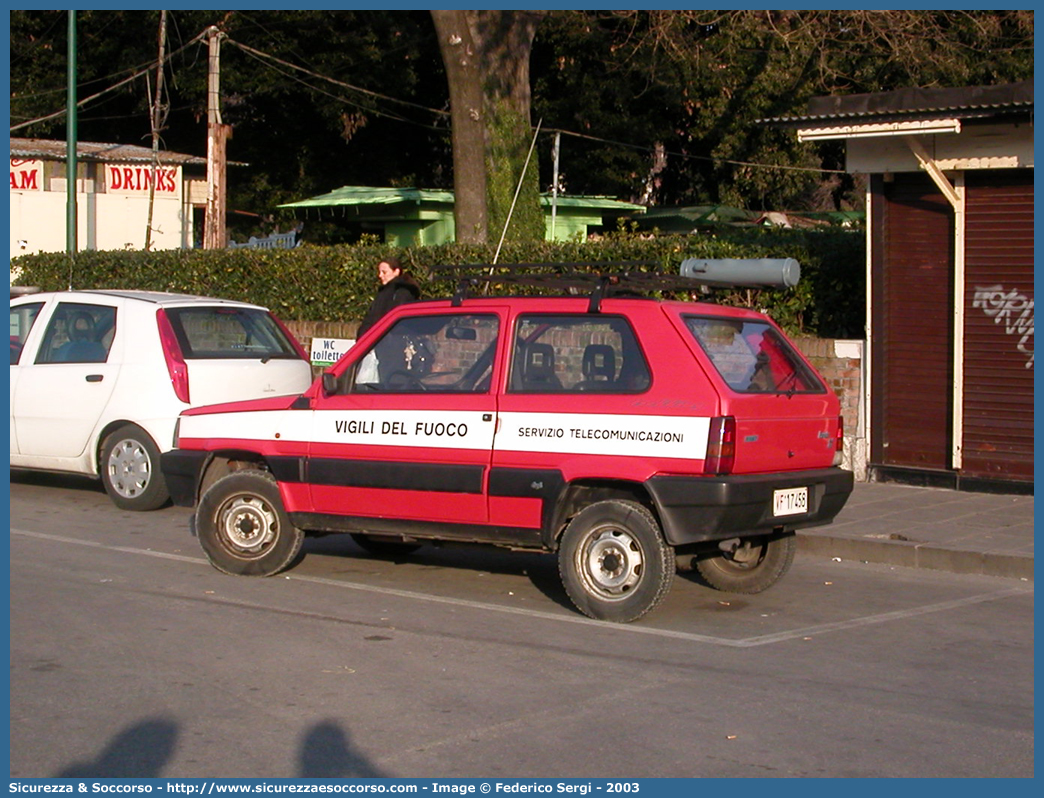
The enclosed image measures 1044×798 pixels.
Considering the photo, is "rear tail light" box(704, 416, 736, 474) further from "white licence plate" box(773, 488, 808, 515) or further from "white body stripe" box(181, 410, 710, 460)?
"white licence plate" box(773, 488, 808, 515)

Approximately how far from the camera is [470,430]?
7.64 m

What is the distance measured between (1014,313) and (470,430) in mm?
6173

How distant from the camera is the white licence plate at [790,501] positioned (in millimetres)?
7270

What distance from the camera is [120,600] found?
25.2ft

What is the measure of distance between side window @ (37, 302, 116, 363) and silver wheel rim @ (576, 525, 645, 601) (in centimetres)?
554

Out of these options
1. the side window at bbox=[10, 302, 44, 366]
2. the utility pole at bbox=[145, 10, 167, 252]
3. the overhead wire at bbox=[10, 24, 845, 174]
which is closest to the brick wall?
the side window at bbox=[10, 302, 44, 366]

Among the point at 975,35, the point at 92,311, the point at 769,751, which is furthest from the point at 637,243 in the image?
the point at 975,35

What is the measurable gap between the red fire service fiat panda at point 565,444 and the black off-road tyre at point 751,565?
0.03ft

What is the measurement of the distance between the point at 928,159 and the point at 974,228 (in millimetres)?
738

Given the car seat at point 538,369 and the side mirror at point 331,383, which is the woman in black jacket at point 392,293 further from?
the car seat at point 538,369

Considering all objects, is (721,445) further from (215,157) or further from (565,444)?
(215,157)

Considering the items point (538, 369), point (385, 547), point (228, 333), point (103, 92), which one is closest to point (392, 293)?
point (228, 333)

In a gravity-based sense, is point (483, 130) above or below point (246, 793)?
above

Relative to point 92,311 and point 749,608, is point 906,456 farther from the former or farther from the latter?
point 92,311
